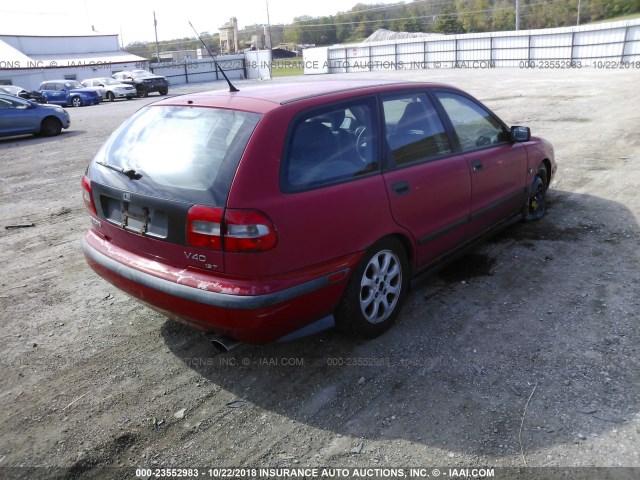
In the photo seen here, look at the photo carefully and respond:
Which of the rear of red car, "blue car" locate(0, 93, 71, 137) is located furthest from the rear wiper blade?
"blue car" locate(0, 93, 71, 137)

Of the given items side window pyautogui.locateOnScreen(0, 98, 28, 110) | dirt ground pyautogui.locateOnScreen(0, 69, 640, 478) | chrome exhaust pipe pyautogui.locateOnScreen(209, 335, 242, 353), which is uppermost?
side window pyautogui.locateOnScreen(0, 98, 28, 110)

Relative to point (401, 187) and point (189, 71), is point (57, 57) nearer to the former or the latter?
point (189, 71)

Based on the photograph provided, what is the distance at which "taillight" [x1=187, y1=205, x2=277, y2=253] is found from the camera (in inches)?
116

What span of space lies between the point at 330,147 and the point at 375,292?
104 centimetres

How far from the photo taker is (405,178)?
12.5 ft

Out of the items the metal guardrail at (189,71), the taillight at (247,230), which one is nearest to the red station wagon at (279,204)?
→ the taillight at (247,230)

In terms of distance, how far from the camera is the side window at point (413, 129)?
386 cm

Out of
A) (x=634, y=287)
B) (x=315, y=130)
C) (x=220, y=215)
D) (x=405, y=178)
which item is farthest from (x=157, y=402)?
(x=634, y=287)

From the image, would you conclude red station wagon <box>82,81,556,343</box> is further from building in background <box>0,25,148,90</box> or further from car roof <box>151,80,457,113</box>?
building in background <box>0,25,148,90</box>

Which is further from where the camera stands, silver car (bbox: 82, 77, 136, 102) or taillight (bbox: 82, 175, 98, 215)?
silver car (bbox: 82, 77, 136, 102)

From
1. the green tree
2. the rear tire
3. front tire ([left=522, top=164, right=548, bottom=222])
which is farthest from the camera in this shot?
the green tree

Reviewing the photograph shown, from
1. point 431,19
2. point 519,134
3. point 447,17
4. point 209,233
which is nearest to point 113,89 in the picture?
point 519,134

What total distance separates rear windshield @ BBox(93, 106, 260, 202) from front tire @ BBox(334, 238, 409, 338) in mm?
1074

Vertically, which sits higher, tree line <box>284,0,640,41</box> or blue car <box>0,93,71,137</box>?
tree line <box>284,0,640,41</box>
